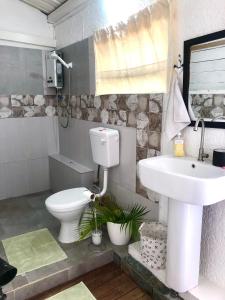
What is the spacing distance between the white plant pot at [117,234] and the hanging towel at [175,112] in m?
0.90

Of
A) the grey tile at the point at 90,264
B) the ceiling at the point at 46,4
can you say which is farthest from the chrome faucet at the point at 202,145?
the ceiling at the point at 46,4

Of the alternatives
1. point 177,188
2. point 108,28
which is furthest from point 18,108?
point 177,188

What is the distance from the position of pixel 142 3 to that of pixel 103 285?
7.11 feet

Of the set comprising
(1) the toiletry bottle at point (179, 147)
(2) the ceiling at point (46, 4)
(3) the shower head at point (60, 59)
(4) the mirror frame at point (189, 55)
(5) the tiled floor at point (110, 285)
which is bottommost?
(5) the tiled floor at point (110, 285)

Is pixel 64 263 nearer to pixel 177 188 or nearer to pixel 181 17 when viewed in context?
pixel 177 188

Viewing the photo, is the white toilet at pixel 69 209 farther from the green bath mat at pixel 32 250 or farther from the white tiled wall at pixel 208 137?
the white tiled wall at pixel 208 137

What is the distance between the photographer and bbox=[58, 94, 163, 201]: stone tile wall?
195cm

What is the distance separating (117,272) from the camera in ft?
6.57

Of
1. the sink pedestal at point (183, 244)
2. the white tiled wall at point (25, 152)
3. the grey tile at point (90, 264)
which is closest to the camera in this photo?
the sink pedestal at point (183, 244)

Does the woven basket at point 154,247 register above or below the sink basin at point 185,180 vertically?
below

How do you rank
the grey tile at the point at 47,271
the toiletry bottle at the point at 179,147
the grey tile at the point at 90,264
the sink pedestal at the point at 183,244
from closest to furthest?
1. the sink pedestal at the point at 183,244
2. the toiletry bottle at the point at 179,147
3. the grey tile at the point at 47,271
4. the grey tile at the point at 90,264

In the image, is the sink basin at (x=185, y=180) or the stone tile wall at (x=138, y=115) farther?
the stone tile wall at (x=138, y=115)

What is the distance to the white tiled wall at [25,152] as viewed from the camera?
3.17 metres

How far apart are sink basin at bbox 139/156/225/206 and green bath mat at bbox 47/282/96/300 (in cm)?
95
